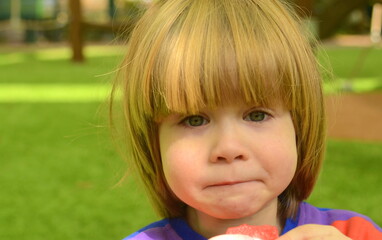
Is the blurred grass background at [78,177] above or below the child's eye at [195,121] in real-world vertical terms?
below

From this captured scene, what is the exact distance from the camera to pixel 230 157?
91 centimetres

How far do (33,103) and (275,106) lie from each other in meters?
2.92

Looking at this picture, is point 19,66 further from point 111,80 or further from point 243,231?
point 243,231

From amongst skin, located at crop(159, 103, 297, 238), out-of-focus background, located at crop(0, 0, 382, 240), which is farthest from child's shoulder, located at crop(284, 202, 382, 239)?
out-of-focus background, located at crop(0, 0, 382, 240)

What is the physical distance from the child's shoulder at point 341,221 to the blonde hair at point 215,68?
26 millimetres

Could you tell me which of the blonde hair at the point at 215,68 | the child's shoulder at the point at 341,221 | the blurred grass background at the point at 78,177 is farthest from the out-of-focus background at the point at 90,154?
the child's shoulder at the point at 341,221

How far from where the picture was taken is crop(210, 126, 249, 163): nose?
0.91 metres

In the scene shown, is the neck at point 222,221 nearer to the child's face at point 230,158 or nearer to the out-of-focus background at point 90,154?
the child's face at point 230,158

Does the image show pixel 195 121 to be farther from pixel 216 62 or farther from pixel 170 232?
pixel 170 232

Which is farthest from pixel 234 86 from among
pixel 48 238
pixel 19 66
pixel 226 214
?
pixel 19 66

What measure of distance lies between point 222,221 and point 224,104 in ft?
0.71

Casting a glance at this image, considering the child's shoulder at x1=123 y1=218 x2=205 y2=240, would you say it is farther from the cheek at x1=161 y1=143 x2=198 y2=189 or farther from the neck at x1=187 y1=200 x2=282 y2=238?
the cheek at x1=161 y1=143 x2=198 y2=189

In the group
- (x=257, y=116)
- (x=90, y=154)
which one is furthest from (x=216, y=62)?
(x=90, y=154)

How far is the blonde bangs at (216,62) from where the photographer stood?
93 centimetres
